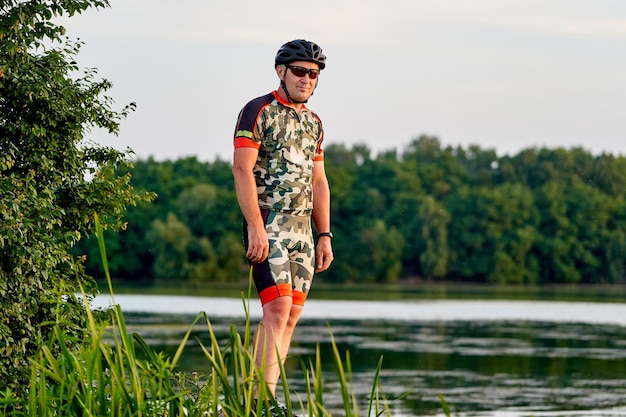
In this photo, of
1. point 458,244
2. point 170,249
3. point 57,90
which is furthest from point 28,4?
point 458,244

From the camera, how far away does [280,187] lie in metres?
6.43

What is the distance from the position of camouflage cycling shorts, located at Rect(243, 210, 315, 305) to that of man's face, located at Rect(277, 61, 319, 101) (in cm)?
60

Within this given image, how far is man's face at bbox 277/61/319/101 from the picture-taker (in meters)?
6.32

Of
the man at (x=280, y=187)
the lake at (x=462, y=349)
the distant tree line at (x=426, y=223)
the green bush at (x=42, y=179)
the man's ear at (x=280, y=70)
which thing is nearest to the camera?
the man at (x=280, y=187)

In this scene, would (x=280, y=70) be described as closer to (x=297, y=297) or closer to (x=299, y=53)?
(x=299, y=53)

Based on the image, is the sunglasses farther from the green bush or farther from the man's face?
the green bush

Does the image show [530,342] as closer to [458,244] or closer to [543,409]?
[543,409]

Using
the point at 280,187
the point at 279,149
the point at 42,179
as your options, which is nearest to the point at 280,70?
the point at 279,149

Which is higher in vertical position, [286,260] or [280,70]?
[280,70]

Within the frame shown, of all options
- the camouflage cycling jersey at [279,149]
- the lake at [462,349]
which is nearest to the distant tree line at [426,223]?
the lake at [462,349]

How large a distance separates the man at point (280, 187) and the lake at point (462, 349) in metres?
7.98

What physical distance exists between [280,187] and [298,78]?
1.80 ft

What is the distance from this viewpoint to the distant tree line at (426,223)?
106m

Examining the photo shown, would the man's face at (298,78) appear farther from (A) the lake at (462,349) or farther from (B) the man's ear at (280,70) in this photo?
(A) the lake at (462,349)
